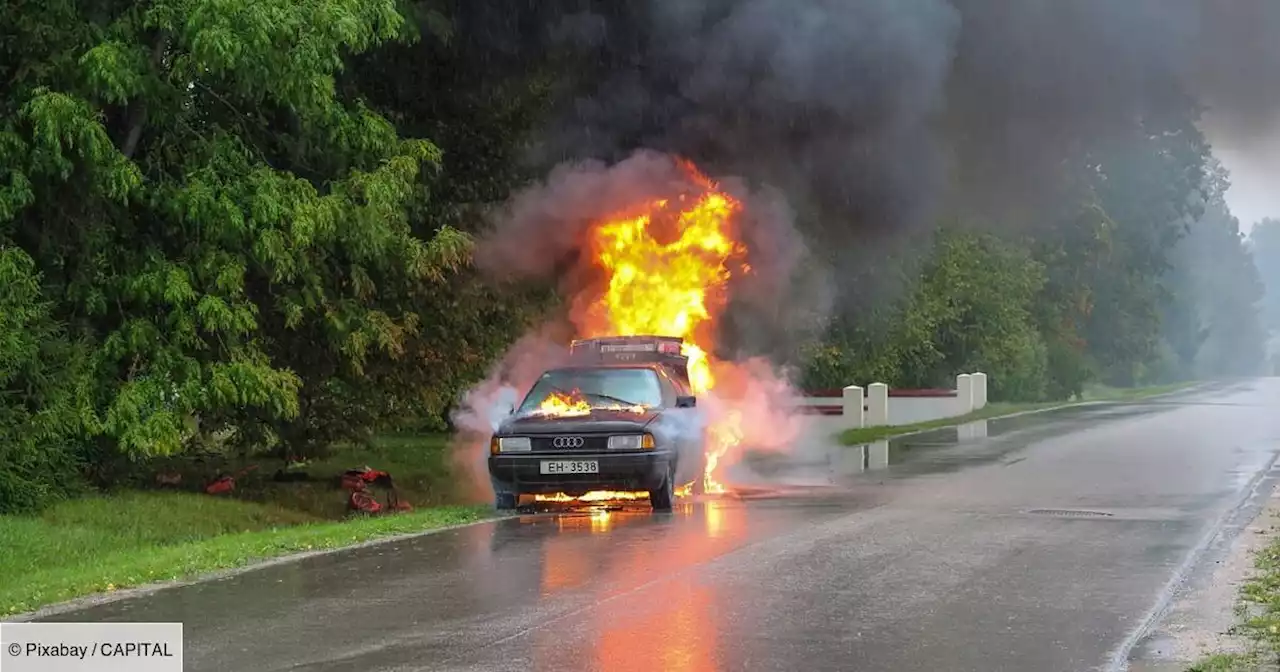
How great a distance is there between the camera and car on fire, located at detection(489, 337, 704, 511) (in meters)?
14.5

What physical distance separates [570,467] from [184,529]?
16.0 ft

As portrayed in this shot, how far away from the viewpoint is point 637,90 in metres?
21.6

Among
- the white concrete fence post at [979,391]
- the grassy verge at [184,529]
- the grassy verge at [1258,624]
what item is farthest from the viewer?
the white concrete fence post at [979,391]

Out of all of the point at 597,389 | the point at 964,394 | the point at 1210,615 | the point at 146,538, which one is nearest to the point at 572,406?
the point at 597,389

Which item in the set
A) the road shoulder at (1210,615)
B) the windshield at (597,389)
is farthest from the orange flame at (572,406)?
the road shoulder at (1210,615)

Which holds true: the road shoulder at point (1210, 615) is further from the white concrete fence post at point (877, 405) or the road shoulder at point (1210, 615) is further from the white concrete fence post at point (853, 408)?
the white concrete fence post at point (877, 405)

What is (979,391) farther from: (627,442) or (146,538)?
(146,538)

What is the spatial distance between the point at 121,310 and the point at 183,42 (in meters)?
3.13

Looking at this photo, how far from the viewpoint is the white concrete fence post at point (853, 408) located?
3491 centimetres

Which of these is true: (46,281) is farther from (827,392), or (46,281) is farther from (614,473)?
(827,392)

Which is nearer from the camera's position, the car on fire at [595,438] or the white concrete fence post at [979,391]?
the car on fire at [595,438]

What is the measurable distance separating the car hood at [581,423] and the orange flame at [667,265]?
7352 mm

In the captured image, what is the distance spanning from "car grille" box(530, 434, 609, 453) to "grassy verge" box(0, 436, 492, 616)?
916mm

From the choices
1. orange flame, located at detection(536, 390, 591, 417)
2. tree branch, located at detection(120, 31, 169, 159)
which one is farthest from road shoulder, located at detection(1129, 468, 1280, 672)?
tree branch, located at detection(120, 31, 169, 159)
